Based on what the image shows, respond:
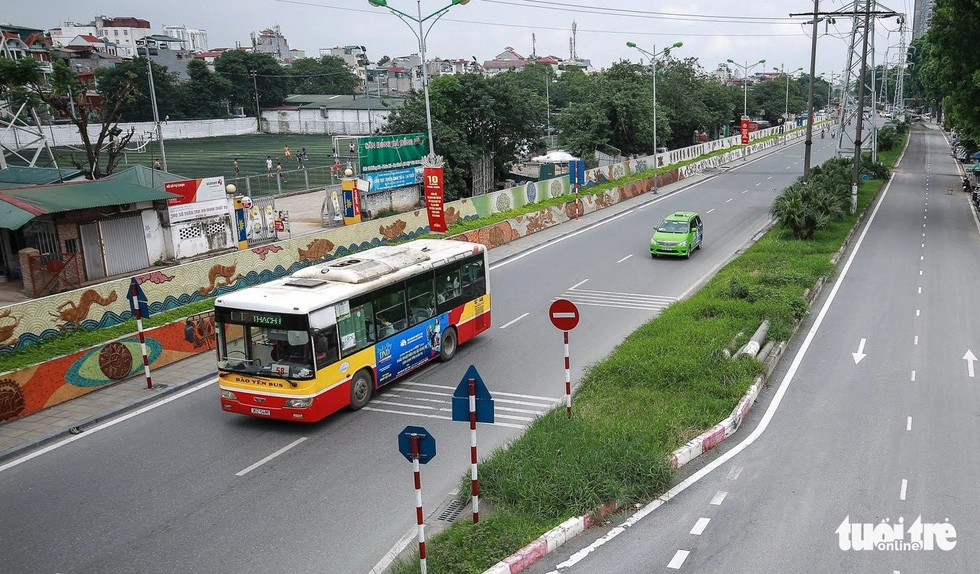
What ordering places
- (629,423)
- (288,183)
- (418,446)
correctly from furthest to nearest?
1. (288,183)
2. (629,423)
3. (418,446)

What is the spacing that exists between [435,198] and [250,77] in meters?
82.1

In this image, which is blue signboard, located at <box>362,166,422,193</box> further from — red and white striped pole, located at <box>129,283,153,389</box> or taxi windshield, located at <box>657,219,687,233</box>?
red and white striped pole, located at <box>129,283,153,389</box>

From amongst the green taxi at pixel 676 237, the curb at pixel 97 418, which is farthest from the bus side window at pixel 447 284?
the green taxi at pixel 676 237

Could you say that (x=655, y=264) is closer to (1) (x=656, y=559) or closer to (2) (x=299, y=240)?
(2) (x=299, y=240)

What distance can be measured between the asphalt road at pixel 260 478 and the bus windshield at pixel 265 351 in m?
1.17

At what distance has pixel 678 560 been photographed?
9.05 meters

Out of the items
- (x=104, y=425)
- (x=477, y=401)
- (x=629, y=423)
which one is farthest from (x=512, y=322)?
(x=477, y=401)

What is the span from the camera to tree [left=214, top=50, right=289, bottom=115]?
101 m

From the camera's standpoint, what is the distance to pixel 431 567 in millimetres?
8570

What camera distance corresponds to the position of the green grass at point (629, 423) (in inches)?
387

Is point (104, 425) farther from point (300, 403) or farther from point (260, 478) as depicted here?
point (260, 478)

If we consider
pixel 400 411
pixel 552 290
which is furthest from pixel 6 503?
pixel 552 290

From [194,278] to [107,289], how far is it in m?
2.63

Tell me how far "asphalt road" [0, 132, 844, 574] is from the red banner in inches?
401
